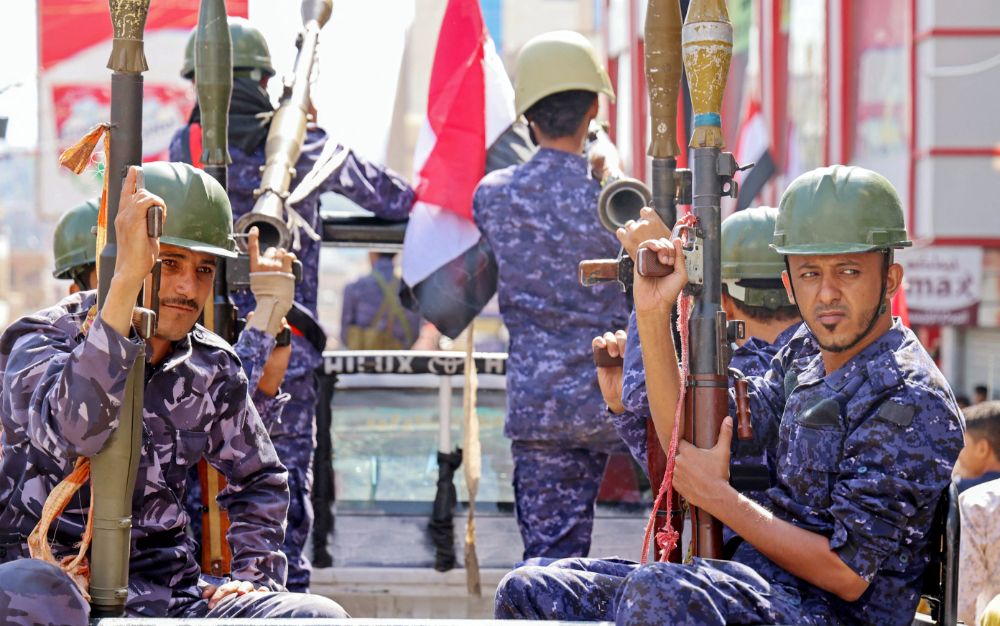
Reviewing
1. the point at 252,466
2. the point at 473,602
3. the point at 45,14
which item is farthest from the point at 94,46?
the point at 252,466

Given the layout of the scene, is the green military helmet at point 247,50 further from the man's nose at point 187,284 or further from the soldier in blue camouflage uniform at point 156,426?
the man's nose at point 187,284

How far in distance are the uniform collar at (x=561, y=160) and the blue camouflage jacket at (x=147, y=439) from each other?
1690 millimetres

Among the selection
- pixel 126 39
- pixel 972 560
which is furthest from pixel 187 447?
pixel 972 560

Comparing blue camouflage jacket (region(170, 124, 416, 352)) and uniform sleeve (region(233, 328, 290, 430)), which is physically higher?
blue camouflage jacket (region(170, 124, 416, 352))

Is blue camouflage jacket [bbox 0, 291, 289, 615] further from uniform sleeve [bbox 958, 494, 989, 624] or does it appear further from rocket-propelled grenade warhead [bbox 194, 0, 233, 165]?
uniform sleeve [bbox 958, 494, 989, 624]

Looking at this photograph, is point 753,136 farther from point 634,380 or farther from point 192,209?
point 192,209

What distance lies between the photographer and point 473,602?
4328 millimetres

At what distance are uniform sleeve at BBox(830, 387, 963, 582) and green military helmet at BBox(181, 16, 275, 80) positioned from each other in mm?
3053

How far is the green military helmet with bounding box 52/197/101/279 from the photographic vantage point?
3.44 metres

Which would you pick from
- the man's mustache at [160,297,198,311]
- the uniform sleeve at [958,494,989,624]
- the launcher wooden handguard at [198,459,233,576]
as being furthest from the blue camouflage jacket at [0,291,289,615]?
the uniform sleeve at [958,494,989,624]

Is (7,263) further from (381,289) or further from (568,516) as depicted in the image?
(568,516)

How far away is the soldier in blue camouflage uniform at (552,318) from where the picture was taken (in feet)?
12.9

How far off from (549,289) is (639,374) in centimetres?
142

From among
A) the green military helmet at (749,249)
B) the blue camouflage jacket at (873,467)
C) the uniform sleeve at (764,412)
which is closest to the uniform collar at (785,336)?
the green military helmet at (749,249)
